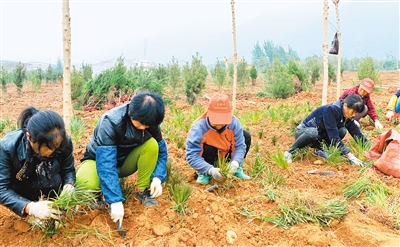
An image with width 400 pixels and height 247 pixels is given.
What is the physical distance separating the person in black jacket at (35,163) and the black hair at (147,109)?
18.3 inches

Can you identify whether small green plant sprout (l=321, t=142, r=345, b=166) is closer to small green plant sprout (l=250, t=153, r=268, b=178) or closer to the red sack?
the red sack

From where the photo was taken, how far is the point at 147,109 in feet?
7.07

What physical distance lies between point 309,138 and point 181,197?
2.03 metres

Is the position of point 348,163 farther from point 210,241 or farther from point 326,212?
point 210,241

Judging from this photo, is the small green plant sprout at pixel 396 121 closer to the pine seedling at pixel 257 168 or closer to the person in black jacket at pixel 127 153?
the pine seedling at pixel 257 168

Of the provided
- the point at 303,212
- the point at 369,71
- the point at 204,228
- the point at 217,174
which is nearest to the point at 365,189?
the point at 303,212

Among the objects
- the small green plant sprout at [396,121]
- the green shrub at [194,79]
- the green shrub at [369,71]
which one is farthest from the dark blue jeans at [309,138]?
the green shrub at [369,71]

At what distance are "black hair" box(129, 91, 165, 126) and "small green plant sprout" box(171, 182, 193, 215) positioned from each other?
0.63 metres

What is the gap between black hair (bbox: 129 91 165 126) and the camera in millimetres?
2158

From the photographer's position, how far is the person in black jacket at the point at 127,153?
220 cm

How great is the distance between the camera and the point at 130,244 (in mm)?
2123

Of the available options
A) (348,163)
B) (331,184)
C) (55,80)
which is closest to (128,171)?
(331,184)

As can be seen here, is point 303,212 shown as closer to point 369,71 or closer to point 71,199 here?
point 71,199

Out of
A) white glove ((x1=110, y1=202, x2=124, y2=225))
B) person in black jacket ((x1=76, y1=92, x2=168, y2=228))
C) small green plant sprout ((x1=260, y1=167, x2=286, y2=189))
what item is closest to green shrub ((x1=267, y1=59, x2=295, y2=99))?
small green plant sprout ((x1=260, y1=167, x2=286, y2=189))
